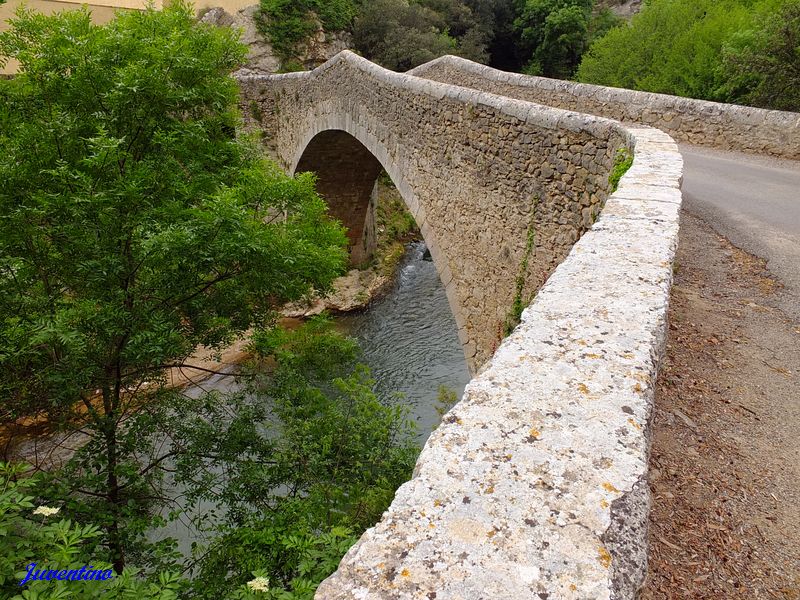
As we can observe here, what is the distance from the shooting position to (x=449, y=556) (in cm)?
116

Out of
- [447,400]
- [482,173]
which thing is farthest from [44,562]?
[447,400]

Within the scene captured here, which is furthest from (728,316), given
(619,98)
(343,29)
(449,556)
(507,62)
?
(507,62)

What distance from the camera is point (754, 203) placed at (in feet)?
19.1

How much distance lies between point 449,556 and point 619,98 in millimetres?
9672

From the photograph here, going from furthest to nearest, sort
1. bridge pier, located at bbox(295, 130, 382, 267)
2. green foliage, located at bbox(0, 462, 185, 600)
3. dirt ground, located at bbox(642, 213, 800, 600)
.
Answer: bridge pier, located at bbox(295, 130, 382, 267), green foliage, located at bbox(0, 462, 185, 600), dirt ground, located at bbox(642, 213, 800, 600)

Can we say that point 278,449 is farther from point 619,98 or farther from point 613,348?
point 619,98

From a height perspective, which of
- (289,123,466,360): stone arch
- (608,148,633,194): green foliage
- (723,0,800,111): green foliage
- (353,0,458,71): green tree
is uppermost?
(353,0,458,71): green tree

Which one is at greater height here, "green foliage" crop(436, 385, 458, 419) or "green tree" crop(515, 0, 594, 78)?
"green tree" crop(515, 0, 594, 78)

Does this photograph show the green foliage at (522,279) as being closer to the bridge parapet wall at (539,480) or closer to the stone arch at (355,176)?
the stone arch at (355,176)

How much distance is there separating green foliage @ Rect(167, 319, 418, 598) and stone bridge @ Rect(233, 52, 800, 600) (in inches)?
85.6

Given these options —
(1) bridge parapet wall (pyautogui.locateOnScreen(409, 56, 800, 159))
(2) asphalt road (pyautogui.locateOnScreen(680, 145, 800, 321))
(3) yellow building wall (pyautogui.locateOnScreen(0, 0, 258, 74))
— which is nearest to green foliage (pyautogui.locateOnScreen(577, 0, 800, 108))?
(1) bridge parapet wall (pyautogui.locateOnScreen(409, 56, 800, 159))

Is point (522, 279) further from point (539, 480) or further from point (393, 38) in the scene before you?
point (393, 38)

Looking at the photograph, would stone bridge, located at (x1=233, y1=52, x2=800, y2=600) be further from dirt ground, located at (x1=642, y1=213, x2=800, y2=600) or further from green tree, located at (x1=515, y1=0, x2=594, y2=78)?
green tree, located at (x1=515, y1=0, x2=594, y2=78)

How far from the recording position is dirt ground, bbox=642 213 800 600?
1.74 m
